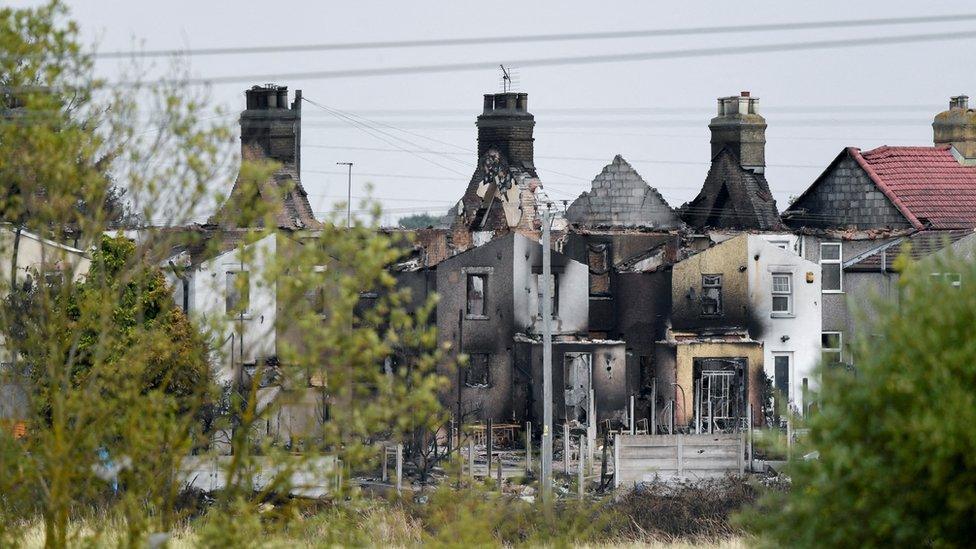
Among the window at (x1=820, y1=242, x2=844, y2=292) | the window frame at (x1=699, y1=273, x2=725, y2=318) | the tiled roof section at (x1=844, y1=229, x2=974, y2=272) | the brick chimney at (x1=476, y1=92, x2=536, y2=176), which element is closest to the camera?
the window frame at (x1=699, y1=273, x2=725, y2=318)

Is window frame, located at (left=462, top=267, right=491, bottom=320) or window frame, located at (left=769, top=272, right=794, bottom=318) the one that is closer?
window frame, located at (left=462, top=267, right=491, bottom=320)

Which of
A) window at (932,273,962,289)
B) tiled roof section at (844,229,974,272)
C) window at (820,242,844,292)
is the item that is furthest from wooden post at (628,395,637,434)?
window at (932,273,962,289)

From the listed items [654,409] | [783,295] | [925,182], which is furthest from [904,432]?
[925,182]

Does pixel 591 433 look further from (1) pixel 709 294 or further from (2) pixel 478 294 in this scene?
(1) pixel 709 294

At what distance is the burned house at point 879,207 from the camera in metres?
48.7

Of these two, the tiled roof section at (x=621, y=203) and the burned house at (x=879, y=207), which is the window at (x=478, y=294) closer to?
the tiled roof section at (x=621, y=203)

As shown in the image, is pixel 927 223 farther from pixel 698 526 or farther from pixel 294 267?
pixel 294 267

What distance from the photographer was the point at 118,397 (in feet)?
53.5

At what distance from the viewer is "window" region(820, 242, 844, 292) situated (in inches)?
1924

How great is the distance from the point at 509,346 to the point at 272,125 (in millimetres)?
12258

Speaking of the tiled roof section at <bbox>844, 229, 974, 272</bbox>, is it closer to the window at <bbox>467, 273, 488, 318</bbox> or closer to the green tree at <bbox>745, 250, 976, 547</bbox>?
the window at <bbox>467, 273, 488, 318</bbox>

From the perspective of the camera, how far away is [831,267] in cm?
4912

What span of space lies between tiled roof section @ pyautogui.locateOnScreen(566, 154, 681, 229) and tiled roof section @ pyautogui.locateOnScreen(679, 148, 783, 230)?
1442 mm

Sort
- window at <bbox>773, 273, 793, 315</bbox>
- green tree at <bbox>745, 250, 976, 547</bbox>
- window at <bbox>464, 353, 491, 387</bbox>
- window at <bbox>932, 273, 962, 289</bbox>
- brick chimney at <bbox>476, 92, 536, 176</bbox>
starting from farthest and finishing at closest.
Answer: brick chimney at <bbox>476, 92, 536, 176</bbox>, window at <bbox>773, 273, 793, 315</bbox>, window at <bbox>464, 353, 491, 387</bbox>, window at <bbox>932, 273, 962, 289</bbox>, green tree at <bbox>745, 250, 976, 547</bbox>
